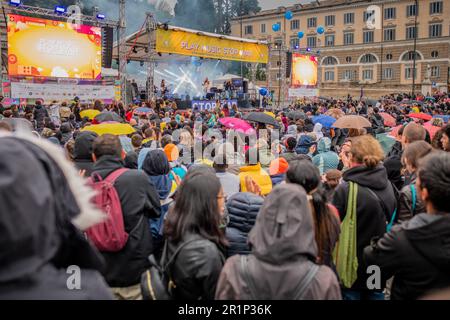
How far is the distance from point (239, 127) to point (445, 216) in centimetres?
586

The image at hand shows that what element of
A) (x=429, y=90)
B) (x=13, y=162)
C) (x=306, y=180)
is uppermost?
(x=429, y=90)

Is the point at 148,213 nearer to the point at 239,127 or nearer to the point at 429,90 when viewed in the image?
the point at 239,127

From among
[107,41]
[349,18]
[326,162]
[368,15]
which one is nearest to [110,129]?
[326,162]

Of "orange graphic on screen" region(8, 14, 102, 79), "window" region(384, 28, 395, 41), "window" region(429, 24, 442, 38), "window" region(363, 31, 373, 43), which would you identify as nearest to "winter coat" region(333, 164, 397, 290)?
"orange graphic on screen" region(8, 14, 102, 79)

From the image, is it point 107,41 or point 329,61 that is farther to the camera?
point 329,61

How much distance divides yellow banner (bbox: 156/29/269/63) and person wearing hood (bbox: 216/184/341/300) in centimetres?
1729

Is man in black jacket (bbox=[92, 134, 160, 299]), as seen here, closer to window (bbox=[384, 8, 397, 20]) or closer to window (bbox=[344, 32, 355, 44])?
window (bbox=[384, 8, 397, 20])

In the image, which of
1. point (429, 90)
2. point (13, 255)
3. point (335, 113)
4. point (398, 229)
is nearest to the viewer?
point (13, 255)

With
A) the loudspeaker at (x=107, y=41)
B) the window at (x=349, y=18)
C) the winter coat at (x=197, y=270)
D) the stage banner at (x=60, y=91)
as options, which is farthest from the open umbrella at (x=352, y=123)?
the window at (x=349, y=18)

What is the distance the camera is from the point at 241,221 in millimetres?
3373

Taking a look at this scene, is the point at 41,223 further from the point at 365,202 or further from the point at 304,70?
the point at 304,70

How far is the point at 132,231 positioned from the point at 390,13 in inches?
2650

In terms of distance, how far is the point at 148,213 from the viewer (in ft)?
12.0
